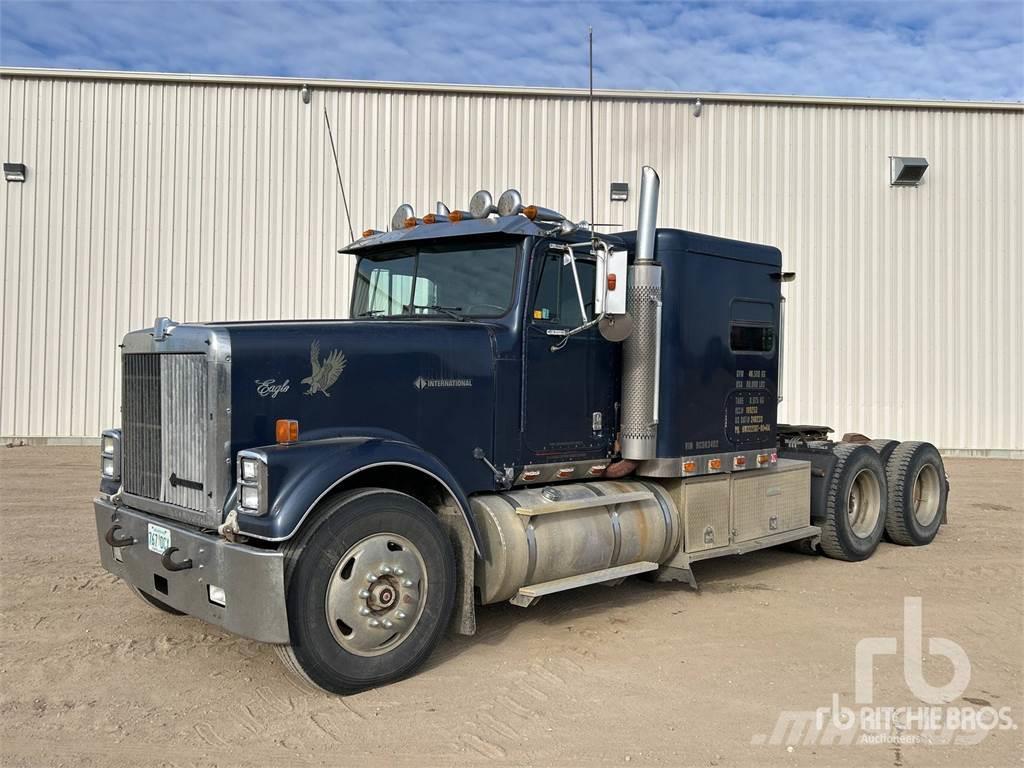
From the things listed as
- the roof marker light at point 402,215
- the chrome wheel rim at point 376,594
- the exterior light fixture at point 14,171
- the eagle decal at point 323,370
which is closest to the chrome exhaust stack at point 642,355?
the roof marker light at point 402,215

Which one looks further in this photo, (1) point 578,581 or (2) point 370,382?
(1) point 578,581

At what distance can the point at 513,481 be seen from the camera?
572 cm

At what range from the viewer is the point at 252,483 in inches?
168

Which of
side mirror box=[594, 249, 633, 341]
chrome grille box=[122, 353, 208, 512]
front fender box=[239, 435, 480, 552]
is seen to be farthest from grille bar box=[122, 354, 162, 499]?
side mirror box=[594, 249, 633, 341]

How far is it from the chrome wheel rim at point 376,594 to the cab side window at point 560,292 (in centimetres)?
189

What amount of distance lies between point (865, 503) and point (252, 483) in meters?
6.36

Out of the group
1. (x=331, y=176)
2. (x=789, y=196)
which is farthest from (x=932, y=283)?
(x=331, y=176)

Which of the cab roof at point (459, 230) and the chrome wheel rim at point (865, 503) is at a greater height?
the cab roof at point (459, 230)

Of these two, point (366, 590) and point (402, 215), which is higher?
point (402, 215)

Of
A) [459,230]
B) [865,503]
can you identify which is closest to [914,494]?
[865,503]

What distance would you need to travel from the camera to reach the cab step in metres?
5.36

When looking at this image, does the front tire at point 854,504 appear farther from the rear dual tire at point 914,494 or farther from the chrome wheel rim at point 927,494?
the chrome wheel rim at point 927,494

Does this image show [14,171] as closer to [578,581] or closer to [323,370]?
[323,370]

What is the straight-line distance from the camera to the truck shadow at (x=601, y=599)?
5535mm
